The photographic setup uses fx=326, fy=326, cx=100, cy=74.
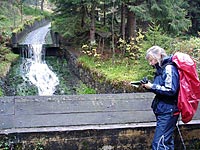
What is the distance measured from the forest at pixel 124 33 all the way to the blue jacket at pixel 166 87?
16.0 ft

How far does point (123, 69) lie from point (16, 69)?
7188mm

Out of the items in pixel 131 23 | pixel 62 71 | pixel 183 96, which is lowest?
pixel 62 71

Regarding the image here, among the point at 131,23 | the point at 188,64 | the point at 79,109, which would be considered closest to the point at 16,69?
the point at 131,23

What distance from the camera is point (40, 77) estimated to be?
55.6 ft

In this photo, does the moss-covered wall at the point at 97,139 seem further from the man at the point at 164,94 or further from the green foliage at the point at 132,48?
the green foliage at the point at 132,48

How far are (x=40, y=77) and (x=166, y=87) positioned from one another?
14.0 metres

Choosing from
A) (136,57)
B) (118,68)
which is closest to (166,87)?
(118,68)

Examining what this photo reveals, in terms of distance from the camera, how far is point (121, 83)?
11.5 meters

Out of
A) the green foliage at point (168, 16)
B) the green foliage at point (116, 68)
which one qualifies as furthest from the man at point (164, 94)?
the green foliage at point (168, 16)

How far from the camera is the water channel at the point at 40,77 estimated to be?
1422cm

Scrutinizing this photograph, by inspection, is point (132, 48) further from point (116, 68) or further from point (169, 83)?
point (169, 83)

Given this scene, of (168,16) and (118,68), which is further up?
(168,16)

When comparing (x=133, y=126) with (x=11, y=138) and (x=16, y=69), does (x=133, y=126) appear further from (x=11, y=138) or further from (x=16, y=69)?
(x=16, y=69)

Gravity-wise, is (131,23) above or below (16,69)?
above
